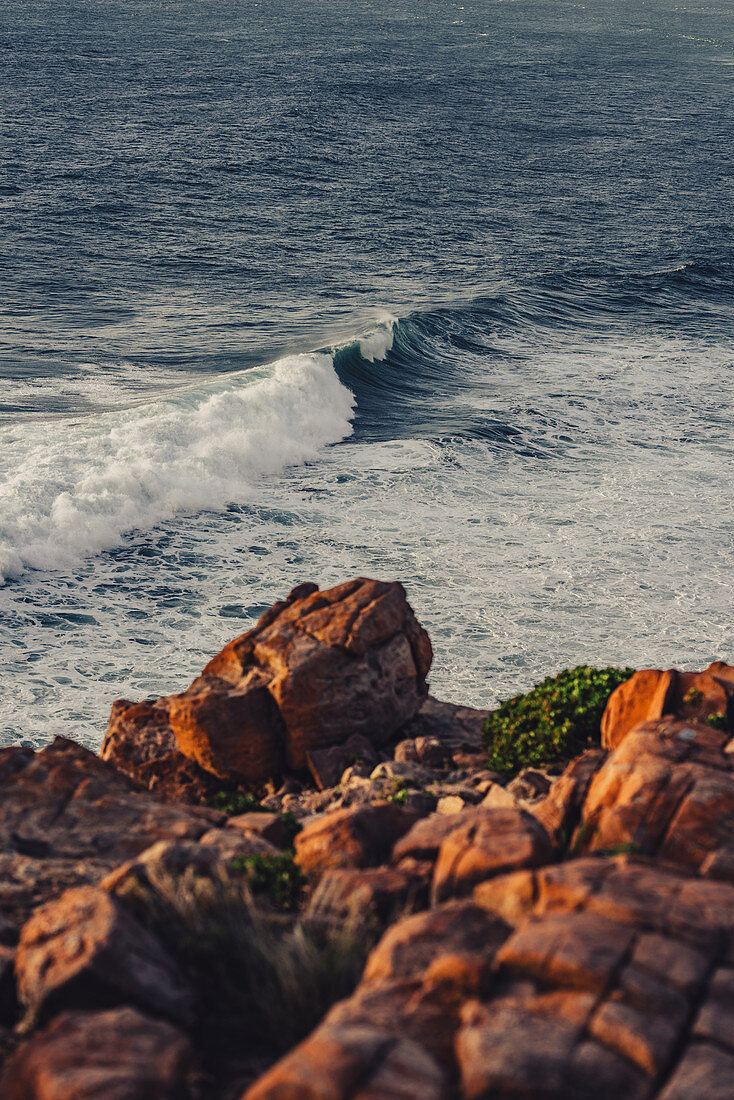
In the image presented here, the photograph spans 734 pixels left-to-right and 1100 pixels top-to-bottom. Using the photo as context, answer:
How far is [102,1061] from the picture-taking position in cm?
634

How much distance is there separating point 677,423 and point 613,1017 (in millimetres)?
27959

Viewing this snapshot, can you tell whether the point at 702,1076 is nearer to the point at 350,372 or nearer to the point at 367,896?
the point at 367,896

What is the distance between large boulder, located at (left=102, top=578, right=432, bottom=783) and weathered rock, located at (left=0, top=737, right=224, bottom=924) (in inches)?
88.9

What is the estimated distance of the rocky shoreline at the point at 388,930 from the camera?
20.2 ft

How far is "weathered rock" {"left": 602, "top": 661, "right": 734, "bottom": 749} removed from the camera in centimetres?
1280

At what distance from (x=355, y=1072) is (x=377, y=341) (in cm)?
3410

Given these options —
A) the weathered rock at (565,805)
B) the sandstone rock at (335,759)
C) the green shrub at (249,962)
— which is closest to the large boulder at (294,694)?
the sandstone rock at (335,759)

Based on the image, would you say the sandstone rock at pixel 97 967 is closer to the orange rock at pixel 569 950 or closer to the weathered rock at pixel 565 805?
the orange rock at pixel 569 950

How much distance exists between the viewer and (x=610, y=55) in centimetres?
11956

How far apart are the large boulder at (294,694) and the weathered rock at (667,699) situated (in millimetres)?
3078

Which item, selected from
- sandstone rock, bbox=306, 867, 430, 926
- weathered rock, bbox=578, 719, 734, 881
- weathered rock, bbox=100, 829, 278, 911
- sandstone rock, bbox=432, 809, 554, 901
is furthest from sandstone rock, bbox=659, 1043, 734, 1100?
weathered rock, bbox=100, 829, 278, 911

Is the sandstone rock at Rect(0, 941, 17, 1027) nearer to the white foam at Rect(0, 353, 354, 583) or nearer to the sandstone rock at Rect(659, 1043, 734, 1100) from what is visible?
the sandstone rock at Rect(659, 1043, 734, 1100)

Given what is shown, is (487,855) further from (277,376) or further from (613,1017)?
(277,376)

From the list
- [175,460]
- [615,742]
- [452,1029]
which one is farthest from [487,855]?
[175,460]
